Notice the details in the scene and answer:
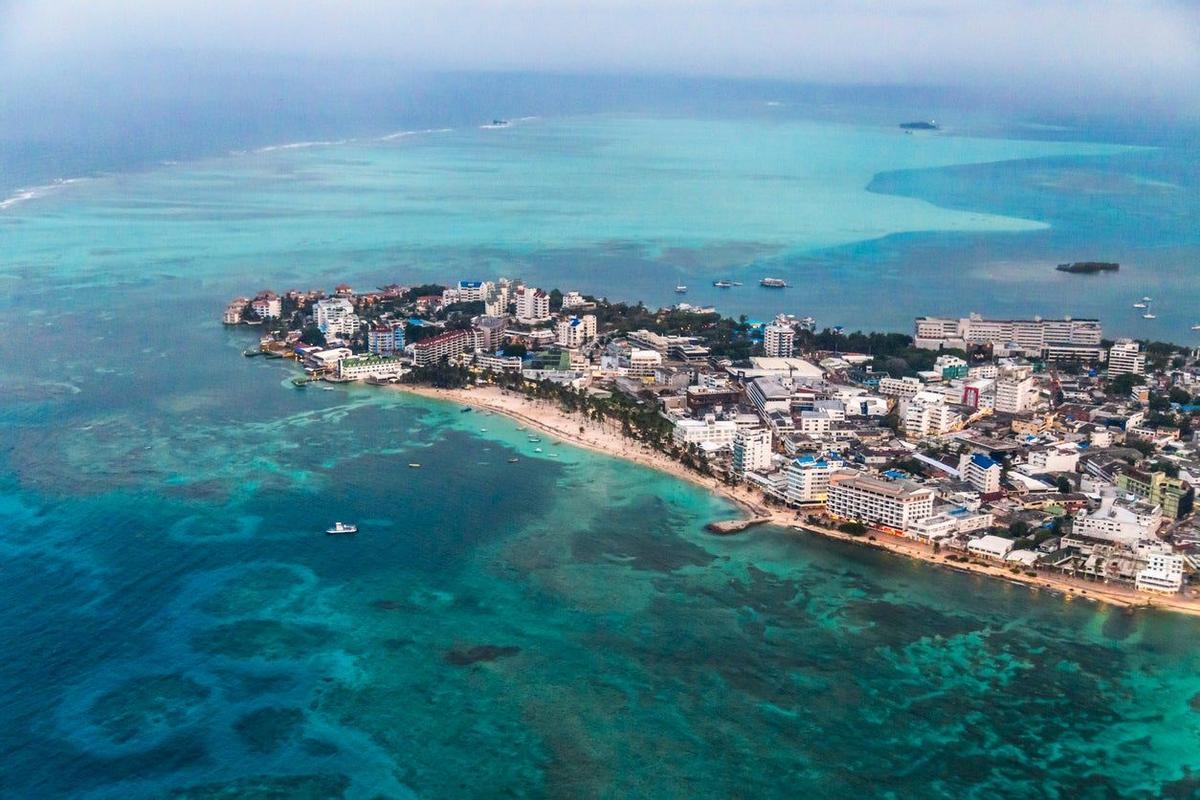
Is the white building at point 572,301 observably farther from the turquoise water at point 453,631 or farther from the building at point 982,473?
the building at point 982,473

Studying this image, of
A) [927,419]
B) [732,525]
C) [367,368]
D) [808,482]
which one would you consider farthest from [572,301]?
[732,525]

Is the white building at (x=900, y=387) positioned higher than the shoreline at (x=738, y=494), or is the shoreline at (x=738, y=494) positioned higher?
the white building at (x=900, y=387)

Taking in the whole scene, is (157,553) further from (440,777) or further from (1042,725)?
(1042,725)

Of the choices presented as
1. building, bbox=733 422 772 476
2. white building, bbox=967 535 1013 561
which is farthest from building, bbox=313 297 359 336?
white building, bbox=967 535 1013 561

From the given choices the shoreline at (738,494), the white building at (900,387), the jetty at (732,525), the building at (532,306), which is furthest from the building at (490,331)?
the jetty at (732,525)

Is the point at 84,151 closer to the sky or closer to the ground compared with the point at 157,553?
closer to the sky

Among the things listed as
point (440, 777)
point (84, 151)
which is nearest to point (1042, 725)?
point (440, 777)

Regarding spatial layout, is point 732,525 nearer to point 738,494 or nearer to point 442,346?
point 738,494
